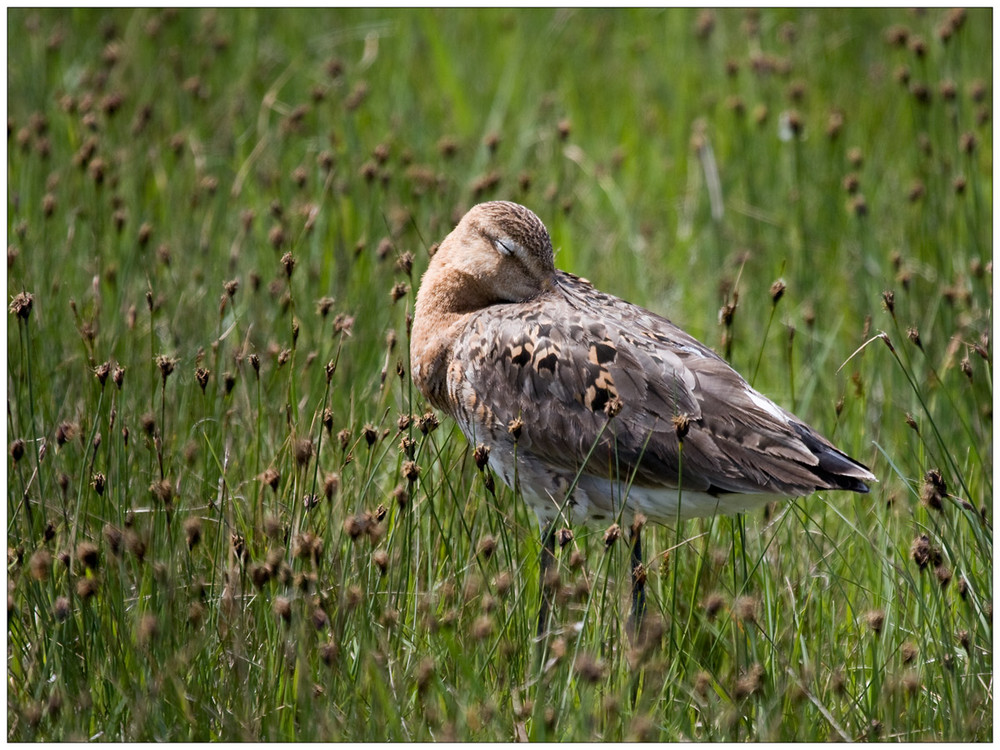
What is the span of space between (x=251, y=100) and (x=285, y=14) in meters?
1.29

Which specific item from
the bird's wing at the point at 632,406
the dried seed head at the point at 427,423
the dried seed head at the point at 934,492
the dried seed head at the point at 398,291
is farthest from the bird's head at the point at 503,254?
the dried seed head at the point at 934,492

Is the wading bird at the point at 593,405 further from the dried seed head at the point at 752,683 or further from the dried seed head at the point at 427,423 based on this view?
the dried seed head at the point at 752,683

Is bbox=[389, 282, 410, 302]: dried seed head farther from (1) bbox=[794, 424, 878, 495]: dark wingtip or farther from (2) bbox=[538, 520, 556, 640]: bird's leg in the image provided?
(1) bbox=[794, 424, 878, 495]: dark wingtip

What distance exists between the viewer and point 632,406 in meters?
4.52

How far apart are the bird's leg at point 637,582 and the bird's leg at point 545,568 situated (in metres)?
0.31

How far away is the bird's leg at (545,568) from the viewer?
14.5 feet

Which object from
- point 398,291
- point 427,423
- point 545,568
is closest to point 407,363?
point 398,291

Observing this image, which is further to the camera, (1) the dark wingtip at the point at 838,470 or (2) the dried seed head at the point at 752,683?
(1) the dark wingtip at the point at 838,470

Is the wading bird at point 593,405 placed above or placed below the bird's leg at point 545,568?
above

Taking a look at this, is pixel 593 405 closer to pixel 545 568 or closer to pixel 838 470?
pixel 545 568

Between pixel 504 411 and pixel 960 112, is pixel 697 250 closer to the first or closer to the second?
pixel 960 112

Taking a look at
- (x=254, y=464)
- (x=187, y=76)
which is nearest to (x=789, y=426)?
(x=254, y=464)

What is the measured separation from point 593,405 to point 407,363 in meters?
1.48

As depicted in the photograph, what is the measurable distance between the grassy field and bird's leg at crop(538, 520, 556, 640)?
0.25 feet
